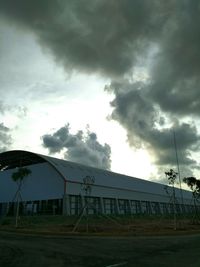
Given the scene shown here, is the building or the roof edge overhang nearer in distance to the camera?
the building

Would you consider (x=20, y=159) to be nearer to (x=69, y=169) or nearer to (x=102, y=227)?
(x=69, y=169)

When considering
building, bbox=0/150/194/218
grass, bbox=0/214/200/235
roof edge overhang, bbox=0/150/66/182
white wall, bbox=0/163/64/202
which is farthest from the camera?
roof edge overhang, bbox=0/150/66/182

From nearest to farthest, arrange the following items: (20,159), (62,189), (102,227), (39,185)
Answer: (102,227)
(62,189)
(39,185)
(20,159)

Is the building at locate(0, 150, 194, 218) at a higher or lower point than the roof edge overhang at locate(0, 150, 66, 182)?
lower

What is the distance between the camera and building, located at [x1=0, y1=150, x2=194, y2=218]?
45.9 meters


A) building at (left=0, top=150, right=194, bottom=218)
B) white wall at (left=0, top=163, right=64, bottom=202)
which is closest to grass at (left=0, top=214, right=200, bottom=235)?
building at (left=0, top=150, right=194, bottom=218)

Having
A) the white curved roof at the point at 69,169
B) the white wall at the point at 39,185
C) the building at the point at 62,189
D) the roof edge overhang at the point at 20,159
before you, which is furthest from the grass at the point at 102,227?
the roof edge overhang at the point at 20,159

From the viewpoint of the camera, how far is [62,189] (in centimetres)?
4538

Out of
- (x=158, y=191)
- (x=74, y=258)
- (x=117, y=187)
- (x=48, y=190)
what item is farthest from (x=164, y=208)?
(x=74, y=258)

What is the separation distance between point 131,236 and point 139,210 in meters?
42.9

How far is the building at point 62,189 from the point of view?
45.9 m

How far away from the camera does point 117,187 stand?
56.8 m

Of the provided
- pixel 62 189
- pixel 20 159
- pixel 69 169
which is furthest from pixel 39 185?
pixel 20 159

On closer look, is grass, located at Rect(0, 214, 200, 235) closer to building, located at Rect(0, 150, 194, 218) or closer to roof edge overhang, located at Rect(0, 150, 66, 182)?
building, located at Rect(0, 150, 194, 218)
